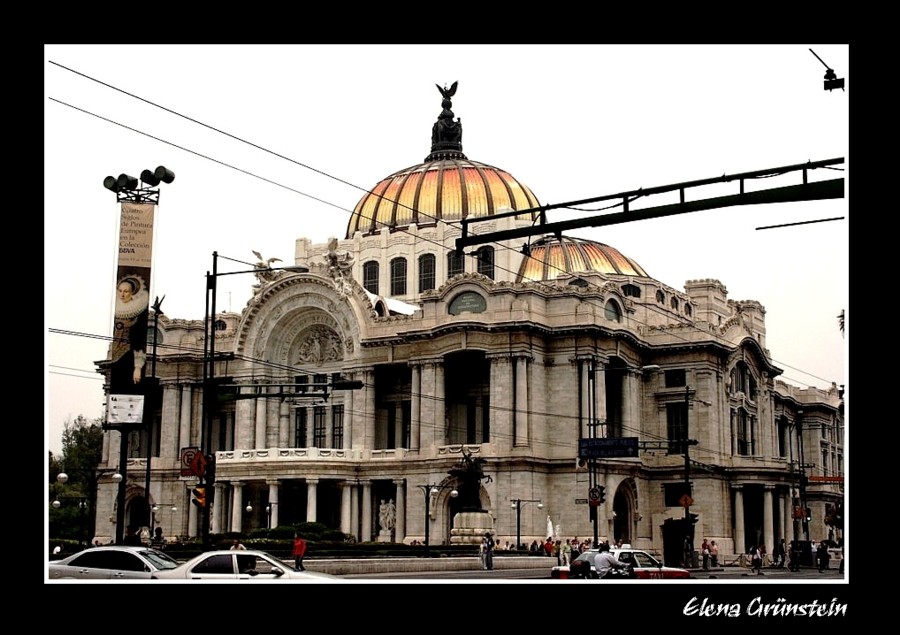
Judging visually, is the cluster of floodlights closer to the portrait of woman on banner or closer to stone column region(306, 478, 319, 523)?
the portrait of woman on banner

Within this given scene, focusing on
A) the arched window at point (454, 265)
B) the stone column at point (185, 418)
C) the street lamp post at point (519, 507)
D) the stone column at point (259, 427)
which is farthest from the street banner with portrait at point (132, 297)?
the arched window at point (454, 265)

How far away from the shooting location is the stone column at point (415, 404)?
80.1 meters

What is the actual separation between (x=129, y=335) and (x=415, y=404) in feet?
140

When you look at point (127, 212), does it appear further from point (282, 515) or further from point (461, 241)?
point (282, 515)

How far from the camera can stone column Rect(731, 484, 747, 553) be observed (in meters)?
82.5

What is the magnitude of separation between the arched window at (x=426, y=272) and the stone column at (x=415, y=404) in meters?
17.0

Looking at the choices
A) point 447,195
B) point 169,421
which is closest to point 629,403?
point 447,195

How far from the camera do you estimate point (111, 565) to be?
28.4 metres

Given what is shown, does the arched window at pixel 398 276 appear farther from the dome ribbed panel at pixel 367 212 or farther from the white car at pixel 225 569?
the white car at pixel 225 569

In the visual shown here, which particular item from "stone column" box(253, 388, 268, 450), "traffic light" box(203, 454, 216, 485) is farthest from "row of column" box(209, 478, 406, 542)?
"traffic light" box(203, 454, 216, 485)

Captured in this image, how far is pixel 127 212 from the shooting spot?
37781 millimetres

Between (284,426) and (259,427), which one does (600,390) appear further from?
(259,427)
